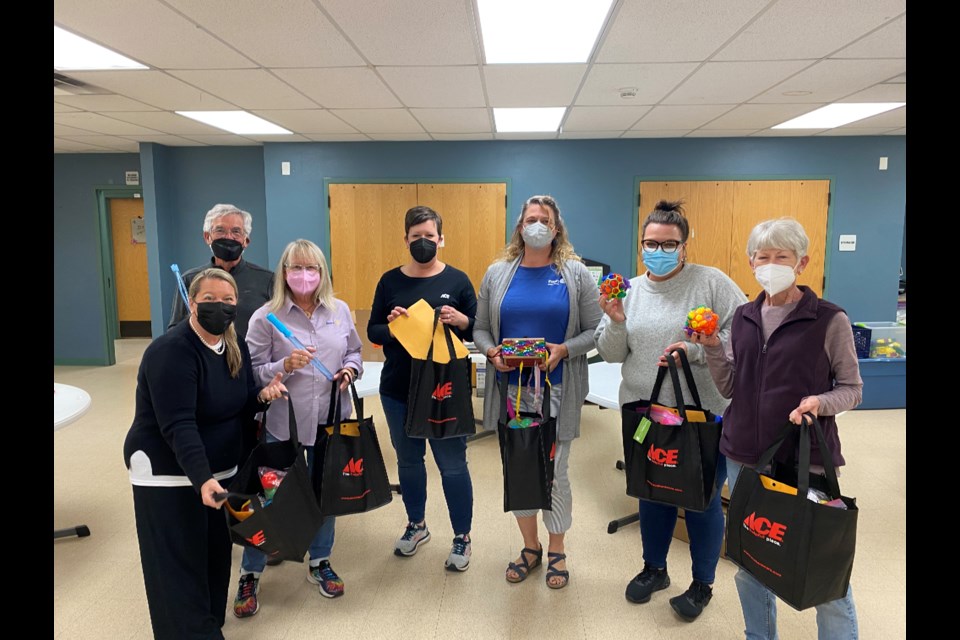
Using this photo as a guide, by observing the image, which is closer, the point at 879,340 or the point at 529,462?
the point at 529,462

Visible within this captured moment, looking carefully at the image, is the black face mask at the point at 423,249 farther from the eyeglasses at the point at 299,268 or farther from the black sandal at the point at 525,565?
the black sandal at the point at 525,565

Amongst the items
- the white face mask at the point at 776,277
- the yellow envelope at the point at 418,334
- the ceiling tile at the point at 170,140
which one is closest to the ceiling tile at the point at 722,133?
the white face mask at the point at 776,277

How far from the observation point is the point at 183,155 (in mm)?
6383

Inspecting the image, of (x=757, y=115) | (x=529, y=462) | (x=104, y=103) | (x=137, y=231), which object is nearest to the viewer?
(x=529, y=462)

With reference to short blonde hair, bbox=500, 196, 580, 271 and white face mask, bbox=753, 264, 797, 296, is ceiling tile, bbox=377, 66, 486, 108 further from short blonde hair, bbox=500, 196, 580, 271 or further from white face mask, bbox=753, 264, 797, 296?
white face mask, bbox=753, 264, 797, 296

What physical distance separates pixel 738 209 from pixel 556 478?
15.4 feet

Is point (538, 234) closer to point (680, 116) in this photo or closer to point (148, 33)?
point (148, 33)

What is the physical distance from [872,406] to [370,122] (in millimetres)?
5370

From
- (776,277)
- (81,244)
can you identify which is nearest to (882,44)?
(776,277)

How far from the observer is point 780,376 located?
158 cm

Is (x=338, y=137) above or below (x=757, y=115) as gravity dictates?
above
